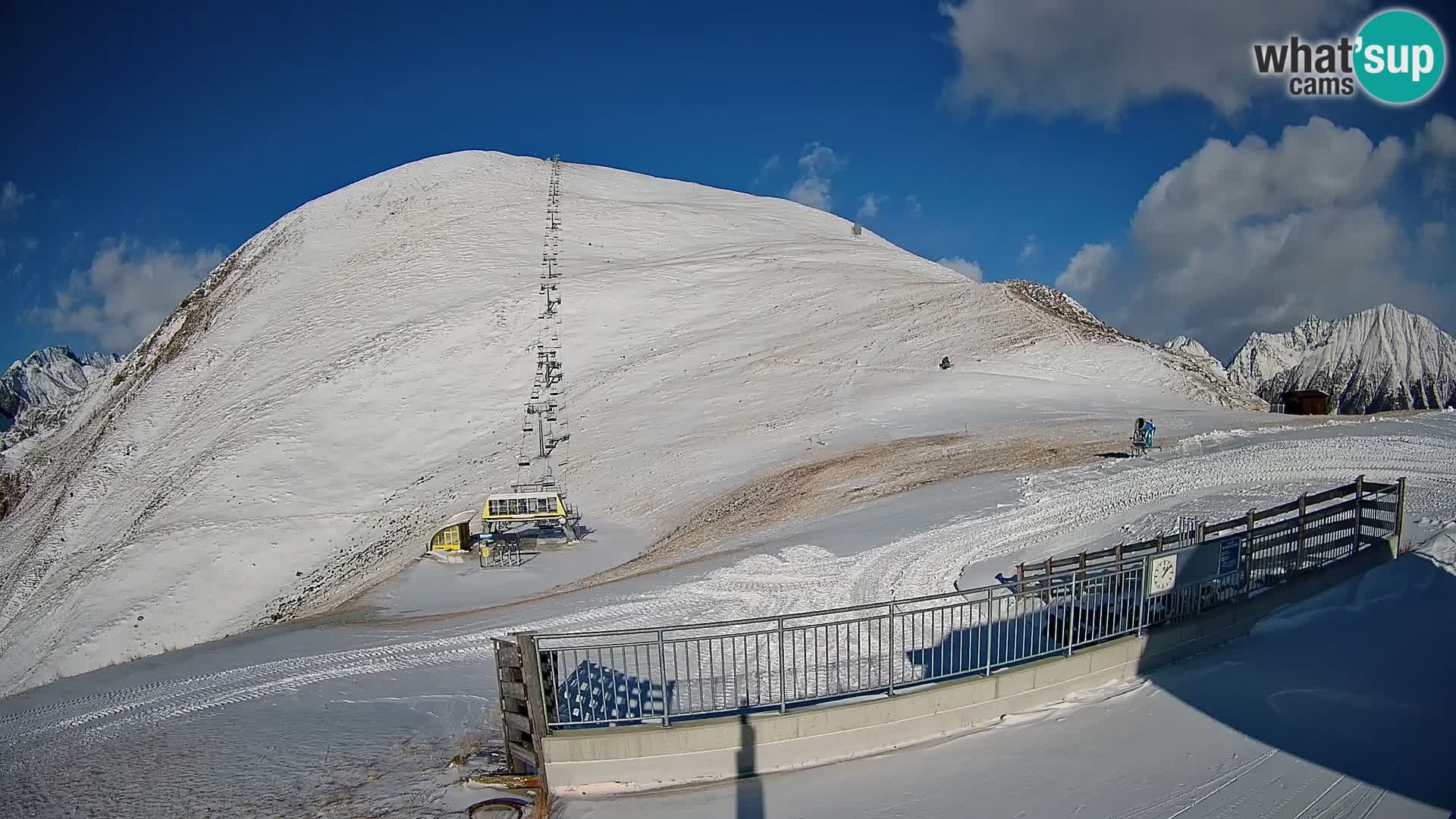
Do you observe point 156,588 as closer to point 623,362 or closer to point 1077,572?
point 623,362

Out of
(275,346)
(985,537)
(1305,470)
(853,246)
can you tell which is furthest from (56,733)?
(853,246)

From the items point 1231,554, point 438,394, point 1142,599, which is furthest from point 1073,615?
point 438,394

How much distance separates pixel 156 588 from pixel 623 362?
22.8m

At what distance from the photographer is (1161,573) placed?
10.3 m

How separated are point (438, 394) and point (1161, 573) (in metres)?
38.5

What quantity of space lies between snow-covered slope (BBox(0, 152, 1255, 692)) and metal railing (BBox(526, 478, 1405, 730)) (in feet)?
53.7

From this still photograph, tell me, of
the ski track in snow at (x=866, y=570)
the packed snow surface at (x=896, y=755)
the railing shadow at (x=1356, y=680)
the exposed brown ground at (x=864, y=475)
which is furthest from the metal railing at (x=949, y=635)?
the exposed brown ground at (x=864, y=475)

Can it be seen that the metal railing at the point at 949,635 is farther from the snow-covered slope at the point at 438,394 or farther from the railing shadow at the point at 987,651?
the snow-covered slope at the point at 438,394

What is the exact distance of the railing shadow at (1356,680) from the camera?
7953mm

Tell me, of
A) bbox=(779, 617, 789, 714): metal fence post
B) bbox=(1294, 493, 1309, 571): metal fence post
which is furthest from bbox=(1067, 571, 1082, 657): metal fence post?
bbox=(1294, 493, 1309, 571): metal fence post

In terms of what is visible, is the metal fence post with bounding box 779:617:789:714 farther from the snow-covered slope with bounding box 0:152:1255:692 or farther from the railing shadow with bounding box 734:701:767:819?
the snow-covered slope with bounding box 0:152:1255:692

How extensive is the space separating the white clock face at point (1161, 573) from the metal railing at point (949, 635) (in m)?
0.08

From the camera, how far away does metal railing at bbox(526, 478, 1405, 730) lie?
915 cm

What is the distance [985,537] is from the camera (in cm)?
1903
